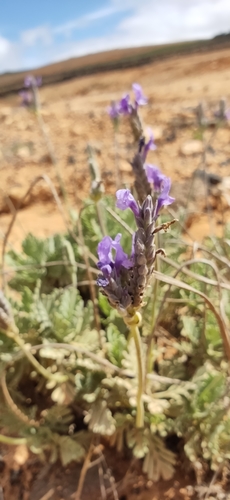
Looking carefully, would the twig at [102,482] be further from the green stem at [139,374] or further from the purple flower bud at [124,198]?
the purple flower bud at [124,198]

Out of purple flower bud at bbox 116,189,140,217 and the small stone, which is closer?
purple flower bud at bbox 116,189,140,217

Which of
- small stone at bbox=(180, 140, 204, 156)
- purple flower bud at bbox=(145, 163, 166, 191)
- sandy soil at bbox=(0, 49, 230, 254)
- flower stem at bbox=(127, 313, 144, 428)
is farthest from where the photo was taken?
small stone at bbox=(180, 140, 204, 156)

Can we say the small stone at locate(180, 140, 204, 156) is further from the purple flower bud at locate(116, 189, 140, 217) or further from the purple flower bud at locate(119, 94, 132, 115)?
the purple flower bud at locate(116, 189, 140, 217)

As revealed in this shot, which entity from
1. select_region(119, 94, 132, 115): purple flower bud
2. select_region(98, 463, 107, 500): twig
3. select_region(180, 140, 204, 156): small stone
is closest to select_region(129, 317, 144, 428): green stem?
select_region(98, 463, 107, 500): twig

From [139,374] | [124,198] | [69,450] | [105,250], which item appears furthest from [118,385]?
[124,198]

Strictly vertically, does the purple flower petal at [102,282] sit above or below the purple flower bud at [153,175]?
below

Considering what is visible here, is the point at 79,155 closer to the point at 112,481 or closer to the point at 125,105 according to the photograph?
the point at 125,105

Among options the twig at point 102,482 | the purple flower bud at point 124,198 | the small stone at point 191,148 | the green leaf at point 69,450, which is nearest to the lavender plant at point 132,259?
the purple flower bud at point 124,198
